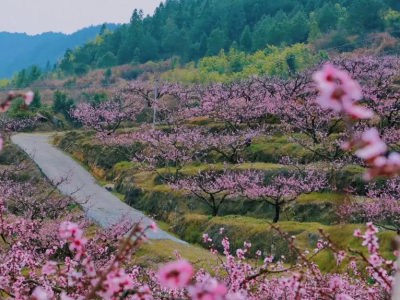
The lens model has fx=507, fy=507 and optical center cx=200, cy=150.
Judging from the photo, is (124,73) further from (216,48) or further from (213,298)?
(213,298)

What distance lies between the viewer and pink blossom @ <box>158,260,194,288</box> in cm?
169

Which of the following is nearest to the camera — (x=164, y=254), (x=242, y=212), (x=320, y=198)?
(x=164, y=254)

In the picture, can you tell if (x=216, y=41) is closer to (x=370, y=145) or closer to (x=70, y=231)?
(x=70, y=231)

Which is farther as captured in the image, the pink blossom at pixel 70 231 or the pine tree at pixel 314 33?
the pine tree at pixel 314 33

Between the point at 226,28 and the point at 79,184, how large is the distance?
6480 centimetres

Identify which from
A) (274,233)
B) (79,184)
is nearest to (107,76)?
(79,184)

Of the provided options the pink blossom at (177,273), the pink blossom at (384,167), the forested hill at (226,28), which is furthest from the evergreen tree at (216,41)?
the pink blossom at (177,273)

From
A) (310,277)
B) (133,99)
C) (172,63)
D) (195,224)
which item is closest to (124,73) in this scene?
(172,63)

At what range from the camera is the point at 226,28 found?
295 ft

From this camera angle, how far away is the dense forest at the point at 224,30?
218 ft

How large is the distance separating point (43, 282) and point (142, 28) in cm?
9337

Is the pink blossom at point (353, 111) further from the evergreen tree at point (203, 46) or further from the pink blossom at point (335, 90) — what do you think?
the evergreen tree at point (203, 46)

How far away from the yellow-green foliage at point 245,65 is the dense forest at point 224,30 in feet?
11.0

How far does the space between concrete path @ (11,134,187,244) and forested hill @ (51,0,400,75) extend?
40.2 metres
